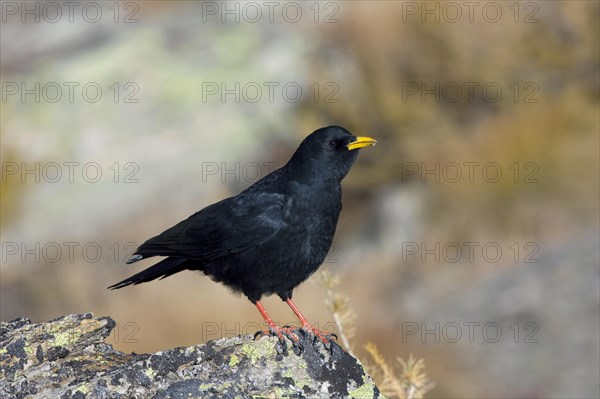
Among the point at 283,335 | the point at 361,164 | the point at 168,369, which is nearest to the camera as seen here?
the point at 168,369

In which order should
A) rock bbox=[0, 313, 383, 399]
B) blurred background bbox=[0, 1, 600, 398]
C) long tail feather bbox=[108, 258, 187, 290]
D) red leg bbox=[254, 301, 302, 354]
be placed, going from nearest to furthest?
rock bbox=[0, 313, 383, 399] → red leg bbox=[254, 301, 302, 354] → long tail feather bbox=[108, 258, 187, 290] → blurred background bbox=[0, 1, 600, 398]

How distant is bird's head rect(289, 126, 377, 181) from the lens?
604cm

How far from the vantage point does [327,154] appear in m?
6.11

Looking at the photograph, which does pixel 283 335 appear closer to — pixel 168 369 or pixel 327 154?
pixel 168 369

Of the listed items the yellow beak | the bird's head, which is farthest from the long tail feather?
the yellow beak

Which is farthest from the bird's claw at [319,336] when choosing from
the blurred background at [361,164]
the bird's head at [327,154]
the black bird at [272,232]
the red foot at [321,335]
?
the blurred background at [361,164]

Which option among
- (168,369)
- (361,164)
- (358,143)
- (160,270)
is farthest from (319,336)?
(361,164)

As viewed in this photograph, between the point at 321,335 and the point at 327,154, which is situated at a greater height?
the point at 327,154

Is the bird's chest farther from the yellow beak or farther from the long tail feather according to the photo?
the long tail feather

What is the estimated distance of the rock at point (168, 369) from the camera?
459cm

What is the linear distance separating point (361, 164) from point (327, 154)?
9041mm

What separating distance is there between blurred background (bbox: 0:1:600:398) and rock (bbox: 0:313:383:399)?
5.55 meters

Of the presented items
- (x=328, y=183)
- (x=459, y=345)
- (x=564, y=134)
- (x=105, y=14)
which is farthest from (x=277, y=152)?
(x=328, y=183)

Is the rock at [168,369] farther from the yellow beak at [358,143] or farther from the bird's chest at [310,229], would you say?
the yellow beak at [358,143]
